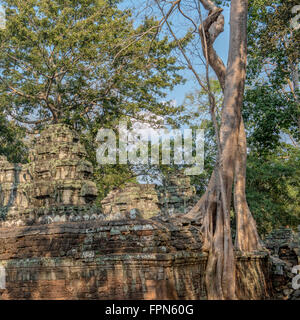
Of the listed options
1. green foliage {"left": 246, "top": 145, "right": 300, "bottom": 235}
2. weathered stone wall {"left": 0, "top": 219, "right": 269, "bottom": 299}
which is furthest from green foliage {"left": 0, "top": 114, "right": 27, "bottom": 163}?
weathered stone wall {"left": 0, "top": 219, "right": 269, "bottom": 299}

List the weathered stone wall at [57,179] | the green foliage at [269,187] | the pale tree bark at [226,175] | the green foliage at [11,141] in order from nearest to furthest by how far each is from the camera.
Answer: the pale tree bark at [226,175]
the weathered stone wall at [57,179]
the green foliage at [269,187]
the green foliage at [11,141]

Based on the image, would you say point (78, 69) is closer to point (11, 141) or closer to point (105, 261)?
point (11, 141)

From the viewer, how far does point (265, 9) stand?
11836mm

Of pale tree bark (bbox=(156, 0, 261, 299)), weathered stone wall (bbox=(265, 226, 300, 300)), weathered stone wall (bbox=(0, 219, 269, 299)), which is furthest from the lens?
weathered stone wall (bbox=(265, 226, 300, 300))

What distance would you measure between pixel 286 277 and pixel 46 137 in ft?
26.1

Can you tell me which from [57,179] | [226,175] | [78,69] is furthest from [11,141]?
[226,175]

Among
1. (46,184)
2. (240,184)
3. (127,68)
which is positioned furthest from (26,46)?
(240,184)

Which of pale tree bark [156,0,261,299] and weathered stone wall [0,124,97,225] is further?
weathered stone wall [0,124,97,225]

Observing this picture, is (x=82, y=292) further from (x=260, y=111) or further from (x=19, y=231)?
(x=260, y=111)

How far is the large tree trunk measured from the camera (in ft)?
17.8

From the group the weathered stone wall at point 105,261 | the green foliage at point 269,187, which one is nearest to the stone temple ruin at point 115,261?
the weathered stone wall at point 105,261

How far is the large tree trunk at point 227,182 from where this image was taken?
5.43m

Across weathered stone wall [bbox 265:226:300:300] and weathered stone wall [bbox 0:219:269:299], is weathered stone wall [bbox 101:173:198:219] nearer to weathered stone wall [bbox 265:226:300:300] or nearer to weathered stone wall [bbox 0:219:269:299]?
weathered stone wall [bbox 265:226:300:300]

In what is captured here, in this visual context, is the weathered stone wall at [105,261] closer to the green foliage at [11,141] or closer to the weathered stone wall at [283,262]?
the weathered stone wall at [283,262]
